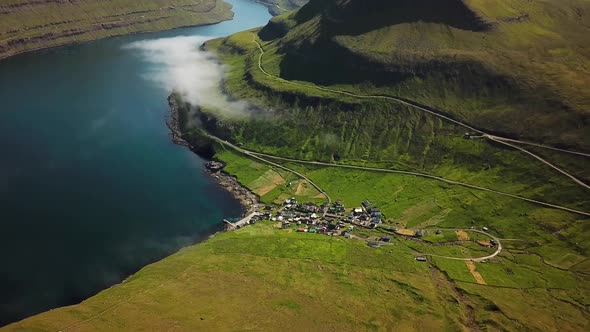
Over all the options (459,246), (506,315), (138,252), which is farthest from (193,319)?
(459,246)

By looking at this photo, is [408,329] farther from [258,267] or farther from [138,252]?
[138,252]

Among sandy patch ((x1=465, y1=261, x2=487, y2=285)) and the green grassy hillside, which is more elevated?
the green grassy hillside

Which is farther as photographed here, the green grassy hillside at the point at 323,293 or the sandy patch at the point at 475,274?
the sandy patch at the point at 475,274

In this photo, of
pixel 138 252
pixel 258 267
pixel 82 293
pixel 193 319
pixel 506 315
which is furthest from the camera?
pixel 138 252

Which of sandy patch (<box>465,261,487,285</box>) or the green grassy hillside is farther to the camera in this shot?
sandy patch (<box>465,261,487,285</box>)

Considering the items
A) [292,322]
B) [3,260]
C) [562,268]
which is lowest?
[562,268]

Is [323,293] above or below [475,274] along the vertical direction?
above

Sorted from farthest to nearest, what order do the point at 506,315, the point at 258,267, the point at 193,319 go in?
the point at 258,267
the point at 506,315
the point at 193,319

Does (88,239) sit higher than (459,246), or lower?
higher

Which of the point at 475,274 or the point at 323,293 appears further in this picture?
the point at 475,274

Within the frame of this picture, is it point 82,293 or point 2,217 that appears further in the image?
point 2,217

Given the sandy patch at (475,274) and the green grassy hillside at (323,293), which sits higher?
the green grassy hillside at (323,293)
